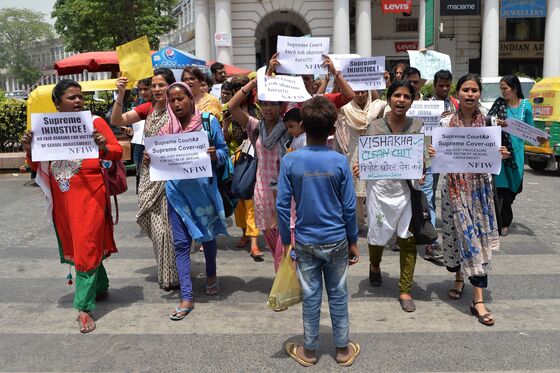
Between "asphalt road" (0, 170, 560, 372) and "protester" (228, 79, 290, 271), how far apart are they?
2.16 ft

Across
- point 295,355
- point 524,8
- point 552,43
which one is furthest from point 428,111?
point 524,8

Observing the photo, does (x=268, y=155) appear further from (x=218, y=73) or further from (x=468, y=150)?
(x=218, y=73)

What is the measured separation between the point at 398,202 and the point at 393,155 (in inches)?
15.4

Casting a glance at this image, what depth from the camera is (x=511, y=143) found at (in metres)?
6.55

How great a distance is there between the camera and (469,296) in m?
4.67

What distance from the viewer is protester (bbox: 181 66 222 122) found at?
521 centimetres

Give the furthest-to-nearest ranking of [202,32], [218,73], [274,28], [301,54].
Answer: [274,28] < [202,32] < [218,73] < [301,54]

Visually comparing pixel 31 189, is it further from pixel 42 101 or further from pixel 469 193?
pixel 469 193

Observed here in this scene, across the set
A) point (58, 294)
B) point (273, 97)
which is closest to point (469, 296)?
point (273, 97)

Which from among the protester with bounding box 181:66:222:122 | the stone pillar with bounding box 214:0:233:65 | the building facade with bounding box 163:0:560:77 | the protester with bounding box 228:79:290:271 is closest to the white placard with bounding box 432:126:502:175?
the protester with bounding box 228:79:290:271

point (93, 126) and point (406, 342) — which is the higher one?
point (93, 126)

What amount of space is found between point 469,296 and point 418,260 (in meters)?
1.12

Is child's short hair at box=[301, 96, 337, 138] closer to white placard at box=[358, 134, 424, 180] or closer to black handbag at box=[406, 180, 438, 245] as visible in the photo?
white placard at box=[358, 134, 424, 180]

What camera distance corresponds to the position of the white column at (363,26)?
28109mm
